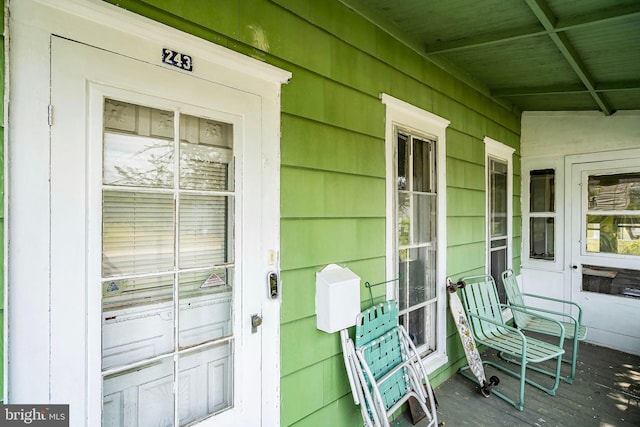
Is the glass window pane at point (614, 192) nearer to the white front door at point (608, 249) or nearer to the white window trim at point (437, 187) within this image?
the white front door at point (608, 249)

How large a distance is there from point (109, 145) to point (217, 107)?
465 mm

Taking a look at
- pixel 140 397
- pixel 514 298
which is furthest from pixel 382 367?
pixel 514 298

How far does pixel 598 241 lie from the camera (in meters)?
3.78

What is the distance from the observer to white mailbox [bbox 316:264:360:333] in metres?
1.81

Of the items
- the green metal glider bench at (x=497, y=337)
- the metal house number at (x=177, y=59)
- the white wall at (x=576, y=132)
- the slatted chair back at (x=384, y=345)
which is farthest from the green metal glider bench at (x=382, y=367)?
the white wall at (x=576, y=132)

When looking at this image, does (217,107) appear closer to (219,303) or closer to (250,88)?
(250,88)

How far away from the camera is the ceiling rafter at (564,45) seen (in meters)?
1.92

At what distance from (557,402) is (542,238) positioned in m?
2.27

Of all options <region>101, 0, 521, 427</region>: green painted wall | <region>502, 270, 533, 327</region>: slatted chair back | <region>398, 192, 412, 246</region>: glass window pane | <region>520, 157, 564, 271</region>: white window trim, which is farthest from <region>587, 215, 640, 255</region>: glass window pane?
<region>101, 0, 521, 427</region>: green painted wall

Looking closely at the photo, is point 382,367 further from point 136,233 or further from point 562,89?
point 562,89

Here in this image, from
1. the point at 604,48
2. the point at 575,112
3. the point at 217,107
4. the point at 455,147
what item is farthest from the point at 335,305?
the point at 575,112

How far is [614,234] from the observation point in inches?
144

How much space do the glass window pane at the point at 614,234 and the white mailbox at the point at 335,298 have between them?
3.50 metres

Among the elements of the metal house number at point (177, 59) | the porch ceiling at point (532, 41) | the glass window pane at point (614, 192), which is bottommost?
the glass window pane at point (614, 192)
